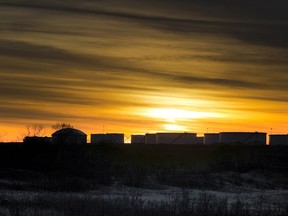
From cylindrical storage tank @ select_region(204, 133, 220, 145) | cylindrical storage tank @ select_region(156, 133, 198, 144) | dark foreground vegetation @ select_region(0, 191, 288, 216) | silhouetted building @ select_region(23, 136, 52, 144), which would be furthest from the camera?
cylindrical storage tank @ select_region(204, 133, 220, 145)

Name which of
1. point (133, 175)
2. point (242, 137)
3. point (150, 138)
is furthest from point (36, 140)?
point (150, 138)

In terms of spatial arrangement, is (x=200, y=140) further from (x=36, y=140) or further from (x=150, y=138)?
(x=36, y=140)

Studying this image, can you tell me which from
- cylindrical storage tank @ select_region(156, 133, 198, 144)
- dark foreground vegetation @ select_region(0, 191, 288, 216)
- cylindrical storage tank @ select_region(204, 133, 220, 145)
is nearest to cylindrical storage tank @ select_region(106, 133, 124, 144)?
cylindrical storage tank @ select_region(156, 133, 198, 144)

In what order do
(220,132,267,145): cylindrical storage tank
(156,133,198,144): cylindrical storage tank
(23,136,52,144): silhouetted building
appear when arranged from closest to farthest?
(23,136,52,144): silhouetted building → (220,132,267,145): cylindrical storage tank → (156,133,198,144): cylindrical storage tank

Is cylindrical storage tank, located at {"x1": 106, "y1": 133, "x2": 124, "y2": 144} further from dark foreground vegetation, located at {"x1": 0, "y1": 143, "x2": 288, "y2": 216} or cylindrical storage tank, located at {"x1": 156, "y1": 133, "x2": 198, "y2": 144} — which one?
dark foreground vegetation, located at {"x1": 0, "y1": 143, "x2": 288, "y2": 216}

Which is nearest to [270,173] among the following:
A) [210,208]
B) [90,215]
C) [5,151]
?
[5,151]

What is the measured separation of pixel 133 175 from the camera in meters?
49.4

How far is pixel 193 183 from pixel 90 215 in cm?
2467

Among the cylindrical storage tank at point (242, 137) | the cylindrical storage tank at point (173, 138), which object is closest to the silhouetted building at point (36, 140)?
the cylindrical storage tank at point (173, 138)

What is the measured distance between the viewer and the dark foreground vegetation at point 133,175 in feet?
81.1

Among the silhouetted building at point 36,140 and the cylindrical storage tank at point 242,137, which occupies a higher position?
the cylindrical storage tank at point 242,137

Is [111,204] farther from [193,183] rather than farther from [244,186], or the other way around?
[244,186]

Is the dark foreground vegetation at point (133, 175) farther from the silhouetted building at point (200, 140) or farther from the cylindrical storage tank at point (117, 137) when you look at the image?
the silhouetted building at point (200, 140)

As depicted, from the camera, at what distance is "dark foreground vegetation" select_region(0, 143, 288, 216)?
974 inches
